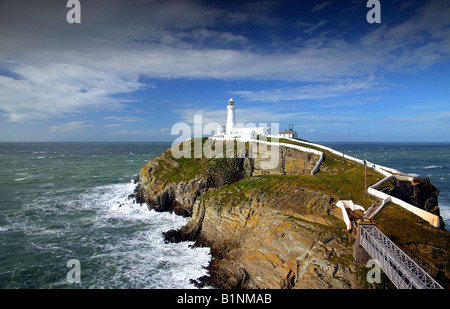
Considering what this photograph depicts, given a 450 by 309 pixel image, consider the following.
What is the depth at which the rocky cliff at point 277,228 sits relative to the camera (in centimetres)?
1678

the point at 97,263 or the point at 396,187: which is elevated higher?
the point at 396,187

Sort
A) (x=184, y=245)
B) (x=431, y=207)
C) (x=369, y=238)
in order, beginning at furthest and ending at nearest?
(x=431, y=207), (x=184, y=245), (x=369, y=238)

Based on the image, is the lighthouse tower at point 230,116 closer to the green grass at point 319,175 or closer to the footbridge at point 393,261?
the green grass at point 319,175

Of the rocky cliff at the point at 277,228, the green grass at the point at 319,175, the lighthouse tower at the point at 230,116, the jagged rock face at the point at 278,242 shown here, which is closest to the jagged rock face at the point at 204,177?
the rocky cliff at the point at 277,228

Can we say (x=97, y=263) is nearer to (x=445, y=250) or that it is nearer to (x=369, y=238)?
(x=369, y=238)

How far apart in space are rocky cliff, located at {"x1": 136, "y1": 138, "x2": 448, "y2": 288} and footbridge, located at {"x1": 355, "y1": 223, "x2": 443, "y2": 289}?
154cm

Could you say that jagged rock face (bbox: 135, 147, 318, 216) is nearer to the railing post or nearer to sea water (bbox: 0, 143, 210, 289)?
sea water (bbox: 0, 143, 210, 289)

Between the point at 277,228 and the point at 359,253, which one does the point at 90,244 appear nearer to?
the point at 277,228

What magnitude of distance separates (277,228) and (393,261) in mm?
9033

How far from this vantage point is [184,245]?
87.5 feet

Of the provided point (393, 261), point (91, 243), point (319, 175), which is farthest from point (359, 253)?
point (91, 243)

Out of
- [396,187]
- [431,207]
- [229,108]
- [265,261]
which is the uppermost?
[229,108]
